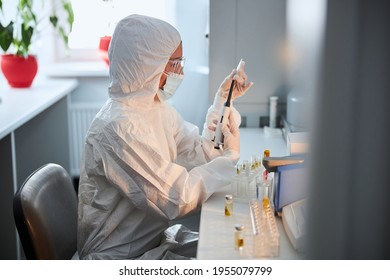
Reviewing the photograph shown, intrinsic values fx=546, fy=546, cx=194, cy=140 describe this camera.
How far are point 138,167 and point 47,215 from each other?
257mm

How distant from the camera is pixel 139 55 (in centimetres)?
135

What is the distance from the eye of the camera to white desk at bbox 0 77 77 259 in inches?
83.4

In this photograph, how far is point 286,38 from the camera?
2.12 meters

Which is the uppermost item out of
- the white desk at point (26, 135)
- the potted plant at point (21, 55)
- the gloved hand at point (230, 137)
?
the potted plant at point (21, 55)

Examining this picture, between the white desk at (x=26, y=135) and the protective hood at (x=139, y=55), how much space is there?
2.52 feet

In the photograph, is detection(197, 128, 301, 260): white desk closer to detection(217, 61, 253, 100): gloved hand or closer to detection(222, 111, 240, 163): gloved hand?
detection(222, 111, 240, 163): gloved hand

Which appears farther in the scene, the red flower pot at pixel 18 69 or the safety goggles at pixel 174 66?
the red flower pot at pixel 18 69

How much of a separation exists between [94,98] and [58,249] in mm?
2099

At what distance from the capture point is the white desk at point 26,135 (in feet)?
6.95

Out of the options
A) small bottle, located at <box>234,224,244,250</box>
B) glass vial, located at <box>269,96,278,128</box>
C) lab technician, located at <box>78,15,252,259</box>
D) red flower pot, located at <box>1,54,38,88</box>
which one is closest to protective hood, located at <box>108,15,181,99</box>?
lab technician, located at <box>78,15,252,259</box>

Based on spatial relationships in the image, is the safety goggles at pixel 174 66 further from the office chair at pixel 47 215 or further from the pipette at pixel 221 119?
the office chair at pixel 47 215

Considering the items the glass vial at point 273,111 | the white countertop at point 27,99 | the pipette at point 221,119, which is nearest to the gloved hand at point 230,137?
the pipette at point 221,119
